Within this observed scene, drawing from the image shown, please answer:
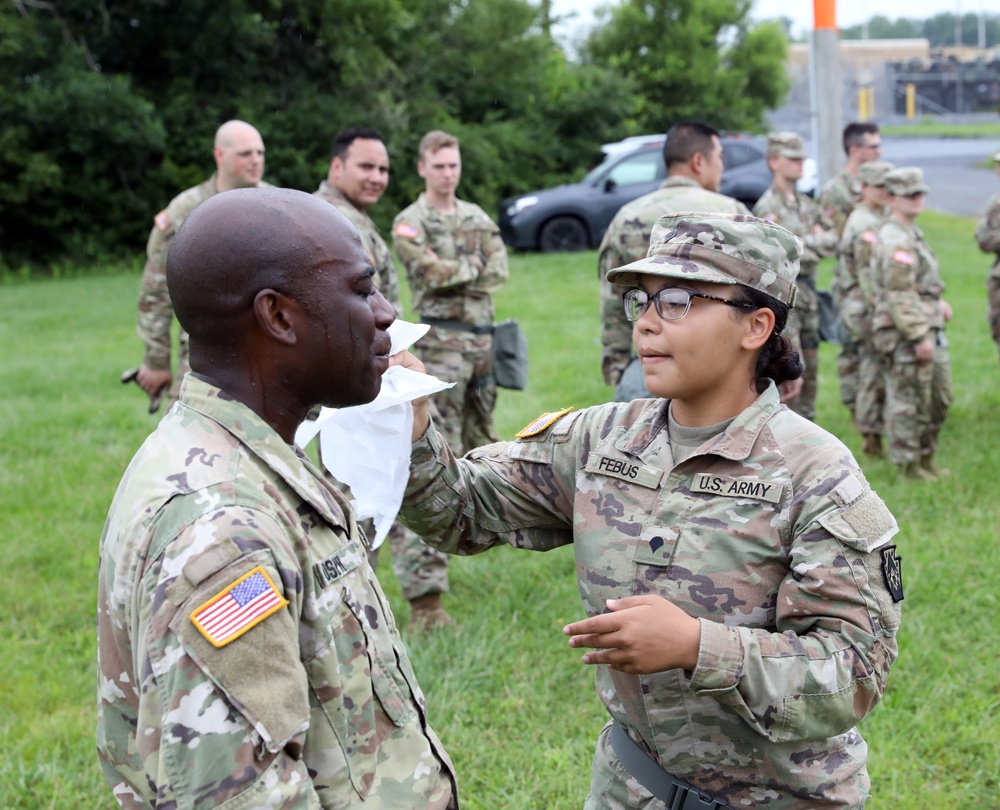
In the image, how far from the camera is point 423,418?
236cm

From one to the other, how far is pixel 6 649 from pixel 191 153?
55.7 feet

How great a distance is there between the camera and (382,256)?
5.38 meters

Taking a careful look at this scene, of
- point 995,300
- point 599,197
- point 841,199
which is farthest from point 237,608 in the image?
point 599,197

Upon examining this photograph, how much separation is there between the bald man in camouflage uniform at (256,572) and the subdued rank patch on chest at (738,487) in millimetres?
665

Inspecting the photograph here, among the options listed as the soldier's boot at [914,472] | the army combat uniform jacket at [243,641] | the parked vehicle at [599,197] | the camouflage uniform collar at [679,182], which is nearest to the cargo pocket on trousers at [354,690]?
the army combat uniform jacket at [243,641]

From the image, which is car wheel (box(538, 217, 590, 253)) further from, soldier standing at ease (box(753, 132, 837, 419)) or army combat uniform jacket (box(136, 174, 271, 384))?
army combat uniform jacket (box(136, 174, 271, 384))

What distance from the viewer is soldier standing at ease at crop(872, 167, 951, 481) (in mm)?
7020

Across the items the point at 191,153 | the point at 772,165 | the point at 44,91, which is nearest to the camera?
the point at 772,165

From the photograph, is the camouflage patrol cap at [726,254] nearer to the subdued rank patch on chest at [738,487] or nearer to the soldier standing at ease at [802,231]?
the subdued rank patch on chest at [738,487]

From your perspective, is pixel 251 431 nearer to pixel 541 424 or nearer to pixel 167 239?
pixel 541 424

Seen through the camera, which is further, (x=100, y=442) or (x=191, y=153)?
(x=191, y=153)

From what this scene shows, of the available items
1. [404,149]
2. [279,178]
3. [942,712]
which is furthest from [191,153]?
[942,712]

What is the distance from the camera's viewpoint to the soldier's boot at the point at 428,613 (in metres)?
4.99

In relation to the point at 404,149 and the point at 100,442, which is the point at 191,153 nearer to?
the point at 404,149
